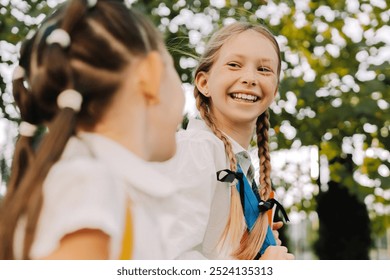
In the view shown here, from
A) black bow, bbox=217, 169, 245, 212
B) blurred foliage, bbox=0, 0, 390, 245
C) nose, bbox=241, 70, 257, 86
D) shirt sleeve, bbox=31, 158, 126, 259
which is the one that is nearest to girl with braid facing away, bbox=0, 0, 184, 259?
shirt sleeve, bbox=31, 158, 126, 259

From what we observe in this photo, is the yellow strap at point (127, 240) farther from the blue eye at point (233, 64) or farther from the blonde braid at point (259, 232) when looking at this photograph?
the blue eye at point (233, 64)

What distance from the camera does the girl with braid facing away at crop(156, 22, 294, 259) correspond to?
0.92 metres

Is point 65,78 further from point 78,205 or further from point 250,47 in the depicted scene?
point 250,47

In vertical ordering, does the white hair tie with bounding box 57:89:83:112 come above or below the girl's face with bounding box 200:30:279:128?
above

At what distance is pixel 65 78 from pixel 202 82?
0.56 meters

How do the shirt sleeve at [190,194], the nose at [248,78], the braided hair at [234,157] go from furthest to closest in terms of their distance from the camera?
the nose at [248,78] → the braided hair at [234,157] → the shirt sleeve at [190,194]

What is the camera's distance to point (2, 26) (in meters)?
2.52

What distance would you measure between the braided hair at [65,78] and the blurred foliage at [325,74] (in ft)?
4.83

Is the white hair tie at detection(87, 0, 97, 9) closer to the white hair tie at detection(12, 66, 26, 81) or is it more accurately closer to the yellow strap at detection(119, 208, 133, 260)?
the white hair tie at detection(12, 66, 26, 81)

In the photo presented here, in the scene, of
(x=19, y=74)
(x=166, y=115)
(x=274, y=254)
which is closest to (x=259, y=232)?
(x=274, y=254)

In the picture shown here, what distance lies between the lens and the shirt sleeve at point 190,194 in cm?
85

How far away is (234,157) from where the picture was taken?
3.31 ft

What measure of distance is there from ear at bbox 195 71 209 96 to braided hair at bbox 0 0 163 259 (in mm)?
482

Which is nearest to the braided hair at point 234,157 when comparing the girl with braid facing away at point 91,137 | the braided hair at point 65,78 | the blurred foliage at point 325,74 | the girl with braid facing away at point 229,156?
the girl with braid facing away at point 229,156
